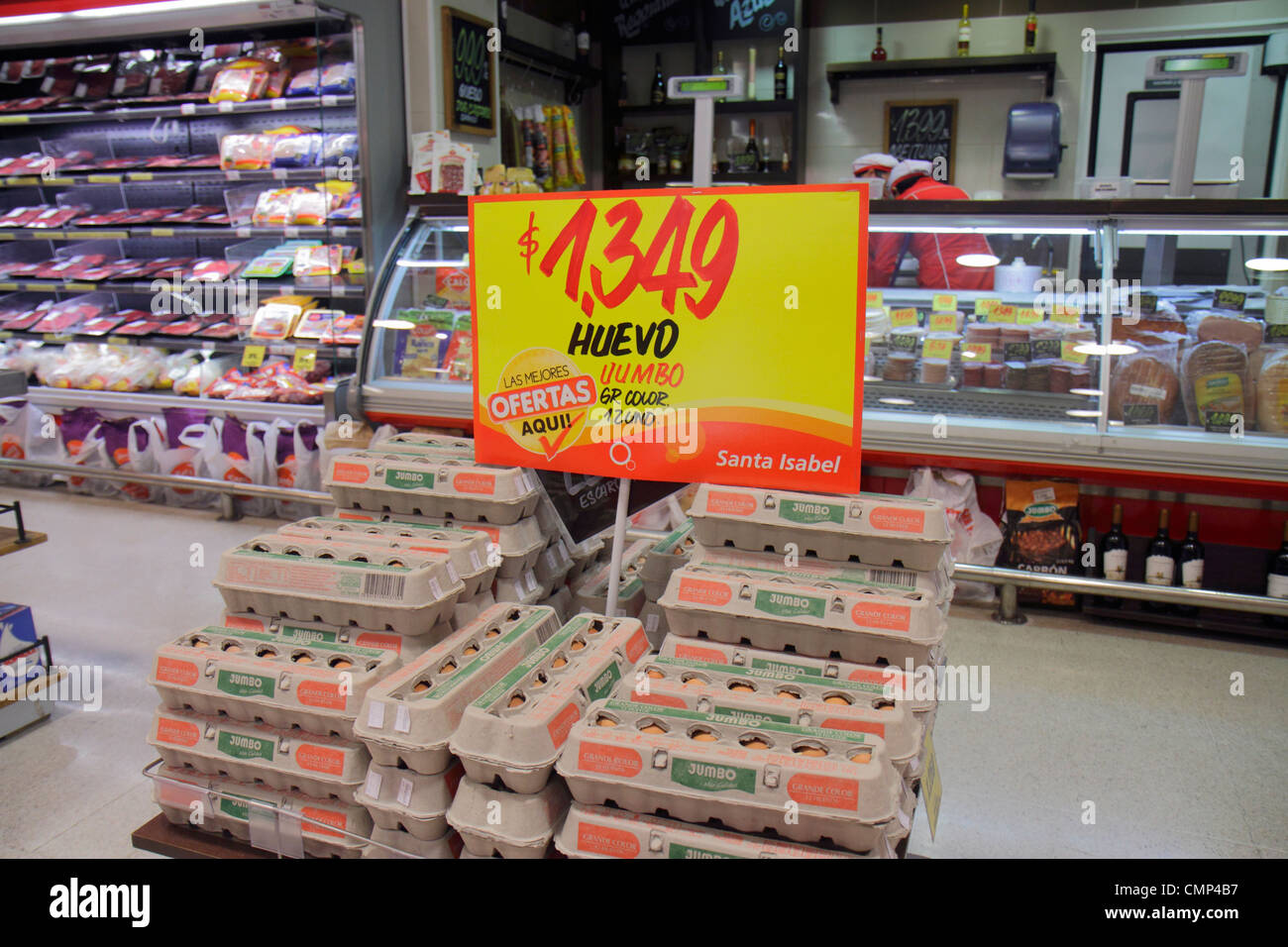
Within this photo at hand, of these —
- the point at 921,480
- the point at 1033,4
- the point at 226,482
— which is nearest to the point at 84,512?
the point at 226,482

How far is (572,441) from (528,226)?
1.50 feet

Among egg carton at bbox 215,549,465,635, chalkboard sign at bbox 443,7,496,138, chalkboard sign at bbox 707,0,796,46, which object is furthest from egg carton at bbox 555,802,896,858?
chalkboard sign at bbox 707,0,796,46

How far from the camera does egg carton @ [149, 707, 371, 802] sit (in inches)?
68.3

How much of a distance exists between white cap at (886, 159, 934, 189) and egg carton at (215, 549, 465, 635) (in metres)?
3.75

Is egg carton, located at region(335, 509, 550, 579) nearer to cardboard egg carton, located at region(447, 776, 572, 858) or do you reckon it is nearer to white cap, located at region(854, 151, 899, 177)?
cardboard egg carton, located at region(447, 776, 572, 858)

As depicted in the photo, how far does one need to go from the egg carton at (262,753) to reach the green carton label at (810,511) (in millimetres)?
1010

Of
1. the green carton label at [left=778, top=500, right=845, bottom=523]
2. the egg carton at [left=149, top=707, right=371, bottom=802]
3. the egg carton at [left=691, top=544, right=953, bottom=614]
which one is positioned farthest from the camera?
the green carton label at [left=778, top=500, right=845, bottom=523]

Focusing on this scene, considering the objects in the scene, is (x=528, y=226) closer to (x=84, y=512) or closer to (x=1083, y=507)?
(x=1083, y=507)

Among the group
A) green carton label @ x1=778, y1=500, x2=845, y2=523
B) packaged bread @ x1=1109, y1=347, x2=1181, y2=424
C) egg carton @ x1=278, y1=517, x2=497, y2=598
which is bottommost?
egg carton @ x1=278, y1=517, x2=497, y2=598

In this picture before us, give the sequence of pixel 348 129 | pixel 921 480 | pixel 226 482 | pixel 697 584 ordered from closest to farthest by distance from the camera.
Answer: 1. pixel 697 584
2. pixel 921 480
3. pixel 226 482
4. pixel 348 129

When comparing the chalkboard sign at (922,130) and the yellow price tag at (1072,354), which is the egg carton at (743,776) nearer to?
the yellow price tag at (1072,354)

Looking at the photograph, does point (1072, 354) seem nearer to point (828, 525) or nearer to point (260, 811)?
point (828, 525)

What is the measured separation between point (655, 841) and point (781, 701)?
33cm

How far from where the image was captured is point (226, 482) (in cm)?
542
